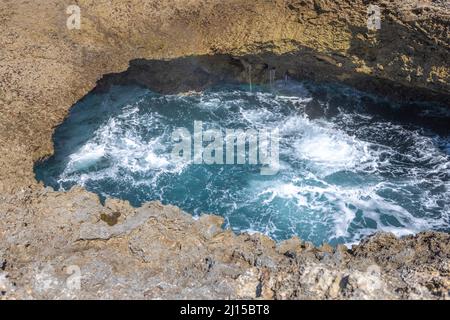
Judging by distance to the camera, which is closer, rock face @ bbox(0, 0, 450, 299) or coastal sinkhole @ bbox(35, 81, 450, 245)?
rock face @ bbox(0, 0, 450, 299)

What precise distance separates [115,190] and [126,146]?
2383 millimetres

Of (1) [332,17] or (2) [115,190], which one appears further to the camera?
(1) [332,17]

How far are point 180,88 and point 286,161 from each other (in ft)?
19.5

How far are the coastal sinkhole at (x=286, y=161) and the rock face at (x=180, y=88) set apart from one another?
916 millimetres

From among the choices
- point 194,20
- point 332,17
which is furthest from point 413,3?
point 194,20

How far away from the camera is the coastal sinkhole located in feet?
51.0

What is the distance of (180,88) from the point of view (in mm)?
20312

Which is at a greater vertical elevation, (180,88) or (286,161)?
(180,88)

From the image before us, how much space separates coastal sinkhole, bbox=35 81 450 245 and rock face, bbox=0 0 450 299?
0.92m

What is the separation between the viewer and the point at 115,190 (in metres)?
16.2

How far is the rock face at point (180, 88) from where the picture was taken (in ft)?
32.2

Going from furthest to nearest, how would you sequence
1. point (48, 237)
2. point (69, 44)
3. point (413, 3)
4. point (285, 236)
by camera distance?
point (69, 44) < point (413, 3) < point (285, 236) < point (48, 237)

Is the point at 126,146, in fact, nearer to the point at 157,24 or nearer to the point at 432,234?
the point at 157,24
